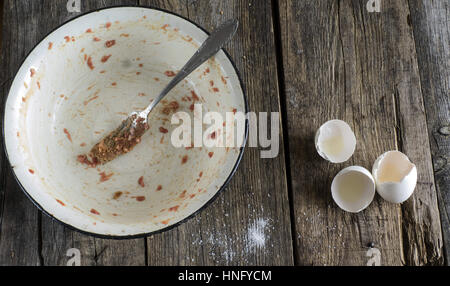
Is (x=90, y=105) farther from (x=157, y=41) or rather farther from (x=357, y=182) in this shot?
(x=357, y=182)

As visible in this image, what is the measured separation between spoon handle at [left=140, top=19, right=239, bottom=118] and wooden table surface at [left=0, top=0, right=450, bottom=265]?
0.10 m

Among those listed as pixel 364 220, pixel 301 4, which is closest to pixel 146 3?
pixel 301 4

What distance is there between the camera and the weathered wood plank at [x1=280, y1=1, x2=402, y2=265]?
1317mm

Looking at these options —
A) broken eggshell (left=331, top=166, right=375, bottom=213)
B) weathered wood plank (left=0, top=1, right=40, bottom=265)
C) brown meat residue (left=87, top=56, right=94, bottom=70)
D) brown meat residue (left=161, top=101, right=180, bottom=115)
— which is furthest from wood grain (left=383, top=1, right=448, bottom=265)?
weathered wood plank (left=0, top=1, right=40, bottom=265)

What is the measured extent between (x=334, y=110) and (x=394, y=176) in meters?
0.24

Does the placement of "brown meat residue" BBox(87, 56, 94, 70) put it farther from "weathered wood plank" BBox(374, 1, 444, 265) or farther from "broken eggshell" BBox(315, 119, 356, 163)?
"weathered wood plank" BBox(374, 1, 444, 265)

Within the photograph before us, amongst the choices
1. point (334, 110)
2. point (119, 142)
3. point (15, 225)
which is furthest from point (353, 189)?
point (15, 225)

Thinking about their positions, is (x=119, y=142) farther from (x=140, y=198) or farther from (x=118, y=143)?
(x=140, y=198)

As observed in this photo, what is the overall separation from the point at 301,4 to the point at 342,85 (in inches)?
10.4

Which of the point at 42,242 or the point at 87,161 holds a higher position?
the point at 87,161

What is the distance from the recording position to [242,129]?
47.0 inches

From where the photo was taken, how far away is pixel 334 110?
54.4 inches

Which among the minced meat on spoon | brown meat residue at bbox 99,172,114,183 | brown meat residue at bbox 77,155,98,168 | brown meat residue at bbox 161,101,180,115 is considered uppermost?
brown meat residue at bbox 161,101,180,115
